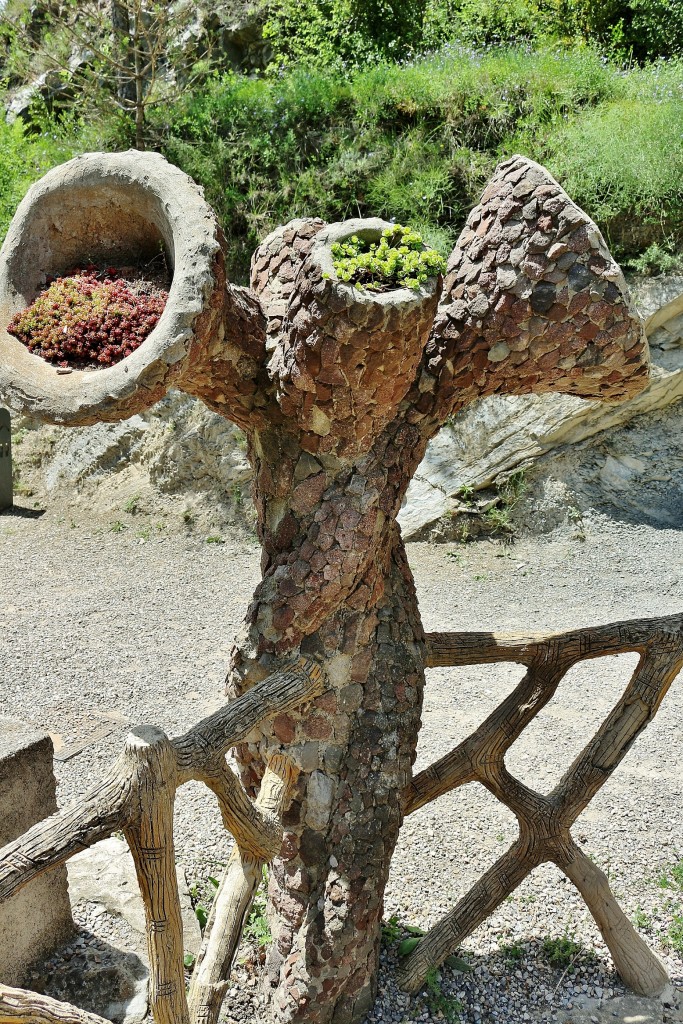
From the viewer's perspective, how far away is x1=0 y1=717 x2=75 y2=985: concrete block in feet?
11.9

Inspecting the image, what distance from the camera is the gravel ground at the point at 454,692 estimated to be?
4.04 m

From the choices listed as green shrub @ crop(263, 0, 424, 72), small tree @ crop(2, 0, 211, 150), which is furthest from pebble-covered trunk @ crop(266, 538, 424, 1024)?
green shrub @ crop(263, 0, 424, 72)

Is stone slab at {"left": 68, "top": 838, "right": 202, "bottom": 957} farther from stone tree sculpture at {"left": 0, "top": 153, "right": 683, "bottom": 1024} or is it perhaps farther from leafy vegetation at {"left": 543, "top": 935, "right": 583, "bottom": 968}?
leafy vegetation at {"left": 543, "top": 935, "right": 583, "bottom": 968}

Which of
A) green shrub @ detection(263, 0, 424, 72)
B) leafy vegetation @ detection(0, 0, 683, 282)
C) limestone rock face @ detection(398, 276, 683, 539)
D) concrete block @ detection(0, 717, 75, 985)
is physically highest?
green shrub @ detection(263, 0, 424, 72)

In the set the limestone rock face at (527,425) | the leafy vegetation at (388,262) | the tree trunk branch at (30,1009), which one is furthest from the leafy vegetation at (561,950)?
the limestone rock face at (527,425)

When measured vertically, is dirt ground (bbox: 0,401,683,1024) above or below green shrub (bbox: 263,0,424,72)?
below

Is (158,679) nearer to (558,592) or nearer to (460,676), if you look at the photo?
(460,676)

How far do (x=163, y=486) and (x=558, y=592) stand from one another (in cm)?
409

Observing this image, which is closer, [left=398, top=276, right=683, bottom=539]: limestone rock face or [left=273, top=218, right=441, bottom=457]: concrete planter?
[left=273, top=218, right=441, bottom=457]: concrete planter

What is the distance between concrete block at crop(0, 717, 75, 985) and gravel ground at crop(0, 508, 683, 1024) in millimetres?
792

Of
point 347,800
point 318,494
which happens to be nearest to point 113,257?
point 318,494

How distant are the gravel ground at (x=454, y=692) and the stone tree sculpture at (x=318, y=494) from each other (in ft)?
2.36

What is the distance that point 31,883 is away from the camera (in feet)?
12.1

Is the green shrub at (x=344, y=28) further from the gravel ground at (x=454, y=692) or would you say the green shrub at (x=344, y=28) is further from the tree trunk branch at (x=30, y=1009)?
the tree trunk branch at (x=30, y=1009)
